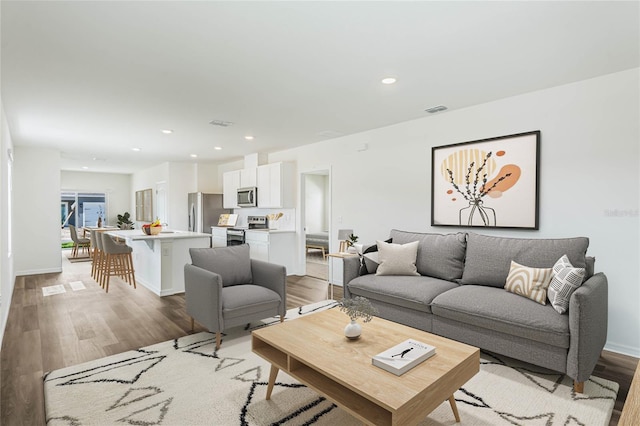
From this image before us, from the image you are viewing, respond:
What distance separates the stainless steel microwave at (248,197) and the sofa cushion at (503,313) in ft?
15.1

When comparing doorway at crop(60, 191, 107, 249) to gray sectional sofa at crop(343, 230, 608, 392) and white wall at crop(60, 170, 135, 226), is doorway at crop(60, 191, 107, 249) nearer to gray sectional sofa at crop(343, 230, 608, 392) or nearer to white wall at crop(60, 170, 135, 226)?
white wall at crop(60, 170, 135, 226)

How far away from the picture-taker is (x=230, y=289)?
340cm

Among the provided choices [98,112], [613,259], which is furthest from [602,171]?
[98,112]

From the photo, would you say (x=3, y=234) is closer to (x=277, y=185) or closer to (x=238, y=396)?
(x=238, y=396)

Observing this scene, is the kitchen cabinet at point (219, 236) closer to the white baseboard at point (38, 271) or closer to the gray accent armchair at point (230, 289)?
the white baseboard at point (38, 271)

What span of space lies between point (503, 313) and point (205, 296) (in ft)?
8.27

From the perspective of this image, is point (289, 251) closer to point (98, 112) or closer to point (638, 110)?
point (98, 112)

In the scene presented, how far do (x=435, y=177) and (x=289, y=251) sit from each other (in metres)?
3.20

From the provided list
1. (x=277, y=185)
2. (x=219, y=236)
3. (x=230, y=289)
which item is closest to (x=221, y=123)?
(x=277, y=185)

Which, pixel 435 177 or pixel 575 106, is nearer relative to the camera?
pixel 575 106

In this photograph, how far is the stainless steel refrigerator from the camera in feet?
26.7

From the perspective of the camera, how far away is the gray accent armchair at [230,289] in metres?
3.05

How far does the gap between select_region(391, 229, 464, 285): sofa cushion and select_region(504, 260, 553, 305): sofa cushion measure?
64 cm

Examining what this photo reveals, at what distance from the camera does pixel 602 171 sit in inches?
120
